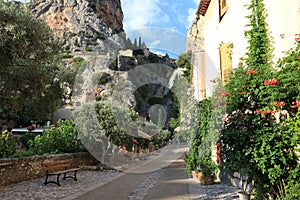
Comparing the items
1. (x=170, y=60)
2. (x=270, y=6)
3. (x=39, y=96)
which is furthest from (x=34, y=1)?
(x=270, y=6)

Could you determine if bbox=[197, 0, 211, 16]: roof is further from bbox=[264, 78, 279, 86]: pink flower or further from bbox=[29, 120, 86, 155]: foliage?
bbox=[29, 120, 86, 155]: foliage

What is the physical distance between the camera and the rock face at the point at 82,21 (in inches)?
2781

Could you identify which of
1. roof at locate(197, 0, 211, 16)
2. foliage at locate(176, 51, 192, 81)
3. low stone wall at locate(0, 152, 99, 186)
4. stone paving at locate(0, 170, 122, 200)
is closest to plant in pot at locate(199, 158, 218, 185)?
stone paving at locate(0, 170, 122, 200)

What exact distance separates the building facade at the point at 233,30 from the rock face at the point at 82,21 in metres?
59.3

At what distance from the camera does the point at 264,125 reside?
16.7 feet

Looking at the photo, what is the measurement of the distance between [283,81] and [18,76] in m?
7.62

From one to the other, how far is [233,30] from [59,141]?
10406mm

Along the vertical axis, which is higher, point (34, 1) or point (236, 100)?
point (34, 1)

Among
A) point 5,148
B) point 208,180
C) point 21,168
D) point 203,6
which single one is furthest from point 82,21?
point 208,180

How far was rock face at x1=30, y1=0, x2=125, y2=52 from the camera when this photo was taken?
70.6m

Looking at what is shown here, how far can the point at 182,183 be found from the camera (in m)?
9.70

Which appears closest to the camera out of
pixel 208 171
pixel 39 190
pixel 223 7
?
pixel 39 190

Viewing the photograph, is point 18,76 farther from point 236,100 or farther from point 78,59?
point 78,59

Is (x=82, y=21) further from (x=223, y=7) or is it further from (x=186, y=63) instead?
(x=223, y=7)
